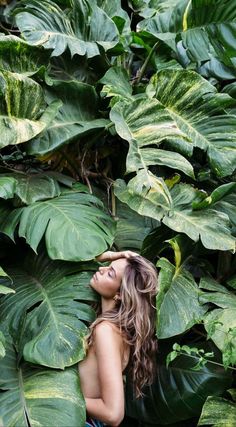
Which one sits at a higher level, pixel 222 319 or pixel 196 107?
pixel 196 107

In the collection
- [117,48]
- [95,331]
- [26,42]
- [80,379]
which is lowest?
[80,379]

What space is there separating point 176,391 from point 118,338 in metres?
0.36

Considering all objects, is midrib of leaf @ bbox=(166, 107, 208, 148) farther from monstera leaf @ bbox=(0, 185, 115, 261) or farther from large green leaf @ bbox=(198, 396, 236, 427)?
large green leaf @ bbox=(198, 396, 236, 427)

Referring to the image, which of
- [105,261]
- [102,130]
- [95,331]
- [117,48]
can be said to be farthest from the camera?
[117,48]

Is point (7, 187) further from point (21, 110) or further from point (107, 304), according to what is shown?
point (107, 304)

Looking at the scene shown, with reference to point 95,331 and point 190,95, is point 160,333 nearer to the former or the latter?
point 95,331

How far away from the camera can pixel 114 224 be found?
2104mm

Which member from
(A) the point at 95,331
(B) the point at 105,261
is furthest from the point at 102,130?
(A) the point at 95,331

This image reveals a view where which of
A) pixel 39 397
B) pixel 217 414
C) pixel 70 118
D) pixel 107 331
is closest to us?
pixel 39 397

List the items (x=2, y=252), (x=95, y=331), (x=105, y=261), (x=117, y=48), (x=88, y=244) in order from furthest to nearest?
(x=117, y=48) → (x=2, y=252) → (x=105, y=261) → (x=88, y=244) → (x=95, y=331)

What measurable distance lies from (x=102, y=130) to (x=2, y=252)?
63 cm

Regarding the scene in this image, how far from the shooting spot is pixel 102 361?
164cm

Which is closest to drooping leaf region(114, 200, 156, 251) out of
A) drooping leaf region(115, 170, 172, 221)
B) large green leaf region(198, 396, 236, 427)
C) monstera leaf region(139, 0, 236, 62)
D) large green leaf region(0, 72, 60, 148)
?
drooping leaf region(115, 170, 172, 221)

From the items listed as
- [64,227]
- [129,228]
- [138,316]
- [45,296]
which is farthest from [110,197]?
[138,316]
